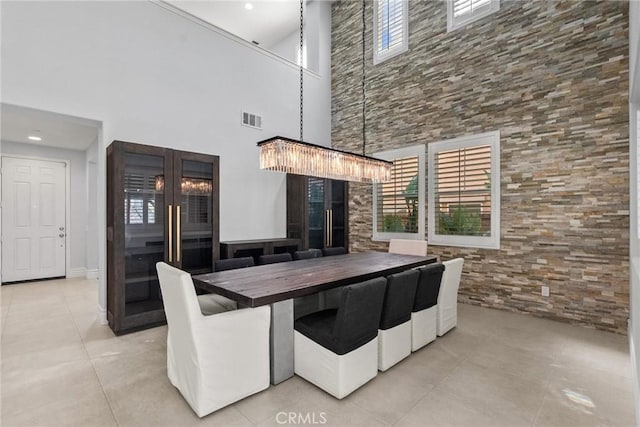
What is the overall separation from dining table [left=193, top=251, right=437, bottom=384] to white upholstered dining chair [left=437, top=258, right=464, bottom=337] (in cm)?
56

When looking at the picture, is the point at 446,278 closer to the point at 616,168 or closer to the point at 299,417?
the point at 299,417

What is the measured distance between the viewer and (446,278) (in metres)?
3.15

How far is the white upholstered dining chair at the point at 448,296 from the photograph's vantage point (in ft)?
10.4

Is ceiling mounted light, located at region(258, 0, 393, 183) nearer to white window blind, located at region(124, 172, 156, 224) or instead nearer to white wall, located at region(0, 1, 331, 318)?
white window blind, located at region(124, 172, 156, 224)

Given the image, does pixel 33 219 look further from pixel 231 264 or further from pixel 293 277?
pixel 293 277

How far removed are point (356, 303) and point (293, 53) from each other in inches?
258

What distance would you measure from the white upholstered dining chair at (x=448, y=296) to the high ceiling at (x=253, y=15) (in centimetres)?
579

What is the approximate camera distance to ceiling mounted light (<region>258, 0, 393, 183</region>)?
2.91 m

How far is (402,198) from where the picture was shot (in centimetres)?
527

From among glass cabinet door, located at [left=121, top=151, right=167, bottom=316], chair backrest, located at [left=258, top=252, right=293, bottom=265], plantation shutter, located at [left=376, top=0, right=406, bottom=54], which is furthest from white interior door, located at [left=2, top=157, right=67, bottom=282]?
plantation shutter, located at [left=376, top=0, right=406, bottom=54]

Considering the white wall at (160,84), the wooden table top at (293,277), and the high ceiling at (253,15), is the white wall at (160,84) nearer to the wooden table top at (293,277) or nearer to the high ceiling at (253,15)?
the high ceiling at (253,15)

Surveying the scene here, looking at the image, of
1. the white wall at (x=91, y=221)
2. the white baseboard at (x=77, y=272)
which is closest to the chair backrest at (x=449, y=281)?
the white wall at (x=91, y=221)

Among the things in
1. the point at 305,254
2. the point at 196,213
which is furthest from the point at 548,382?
the point at 196,213

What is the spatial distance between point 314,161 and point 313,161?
0.04 feet
